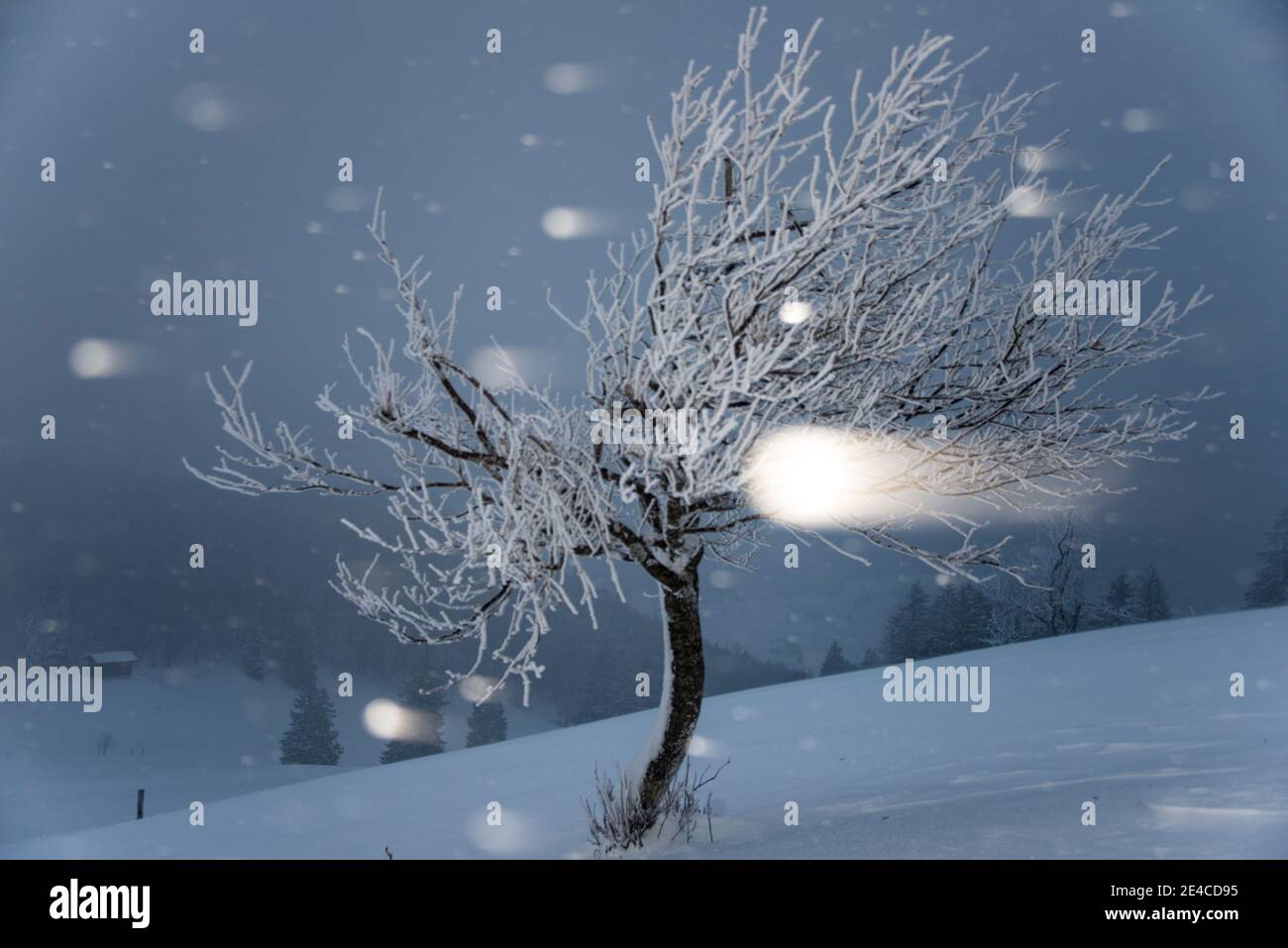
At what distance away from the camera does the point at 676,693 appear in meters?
5.94

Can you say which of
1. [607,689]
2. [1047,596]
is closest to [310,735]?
[607,689]

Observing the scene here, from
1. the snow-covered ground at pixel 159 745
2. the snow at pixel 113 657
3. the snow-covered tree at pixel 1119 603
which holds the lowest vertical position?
Answer: the snow-covered ground at pixel 159 745

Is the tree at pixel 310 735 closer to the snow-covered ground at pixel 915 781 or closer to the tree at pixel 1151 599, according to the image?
the snow-covered ground at pixel 915 781

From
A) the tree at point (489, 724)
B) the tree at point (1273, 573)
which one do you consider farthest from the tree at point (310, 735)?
the tree at point (1273, 573)

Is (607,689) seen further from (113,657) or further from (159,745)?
(113,657)

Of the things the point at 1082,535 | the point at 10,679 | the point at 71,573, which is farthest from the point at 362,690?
the point at 10,679

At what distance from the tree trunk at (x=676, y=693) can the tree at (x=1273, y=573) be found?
147 ft

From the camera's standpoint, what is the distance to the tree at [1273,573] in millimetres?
39469

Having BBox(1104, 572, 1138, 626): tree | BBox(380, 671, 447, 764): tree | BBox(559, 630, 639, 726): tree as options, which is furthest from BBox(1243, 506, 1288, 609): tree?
BBox(380, 671, 447, 764): tree

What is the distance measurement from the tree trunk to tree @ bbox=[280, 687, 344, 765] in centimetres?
4896

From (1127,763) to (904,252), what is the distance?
15.6 feet

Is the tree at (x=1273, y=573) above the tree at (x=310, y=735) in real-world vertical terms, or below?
above

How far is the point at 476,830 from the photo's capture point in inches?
290
